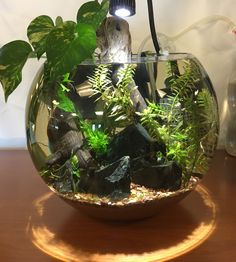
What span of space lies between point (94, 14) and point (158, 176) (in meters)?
0.22

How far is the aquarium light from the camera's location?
57cm

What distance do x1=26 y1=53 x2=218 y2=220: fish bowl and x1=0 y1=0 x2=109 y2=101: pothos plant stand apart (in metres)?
0.04

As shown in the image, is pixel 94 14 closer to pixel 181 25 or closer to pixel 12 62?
pixel 12 62

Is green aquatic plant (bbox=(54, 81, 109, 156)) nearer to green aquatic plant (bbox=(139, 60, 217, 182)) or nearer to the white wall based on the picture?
green aquatic plant (bbox=(139, 60, 217, 182))

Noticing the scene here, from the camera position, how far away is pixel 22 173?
767 mm

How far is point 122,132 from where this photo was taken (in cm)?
49

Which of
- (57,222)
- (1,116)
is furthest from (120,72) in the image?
(1,116)

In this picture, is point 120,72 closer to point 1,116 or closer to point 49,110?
point 49,110

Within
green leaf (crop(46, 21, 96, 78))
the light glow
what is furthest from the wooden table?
green leaf (crop(46, 21, 96, 78))

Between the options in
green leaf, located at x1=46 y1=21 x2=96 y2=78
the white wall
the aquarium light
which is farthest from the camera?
the white wall

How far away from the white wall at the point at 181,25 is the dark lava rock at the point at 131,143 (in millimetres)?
349

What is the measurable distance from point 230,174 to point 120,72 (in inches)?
14.3

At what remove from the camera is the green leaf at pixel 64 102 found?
49cm

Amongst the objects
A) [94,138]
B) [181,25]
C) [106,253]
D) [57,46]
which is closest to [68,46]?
[57,46]
